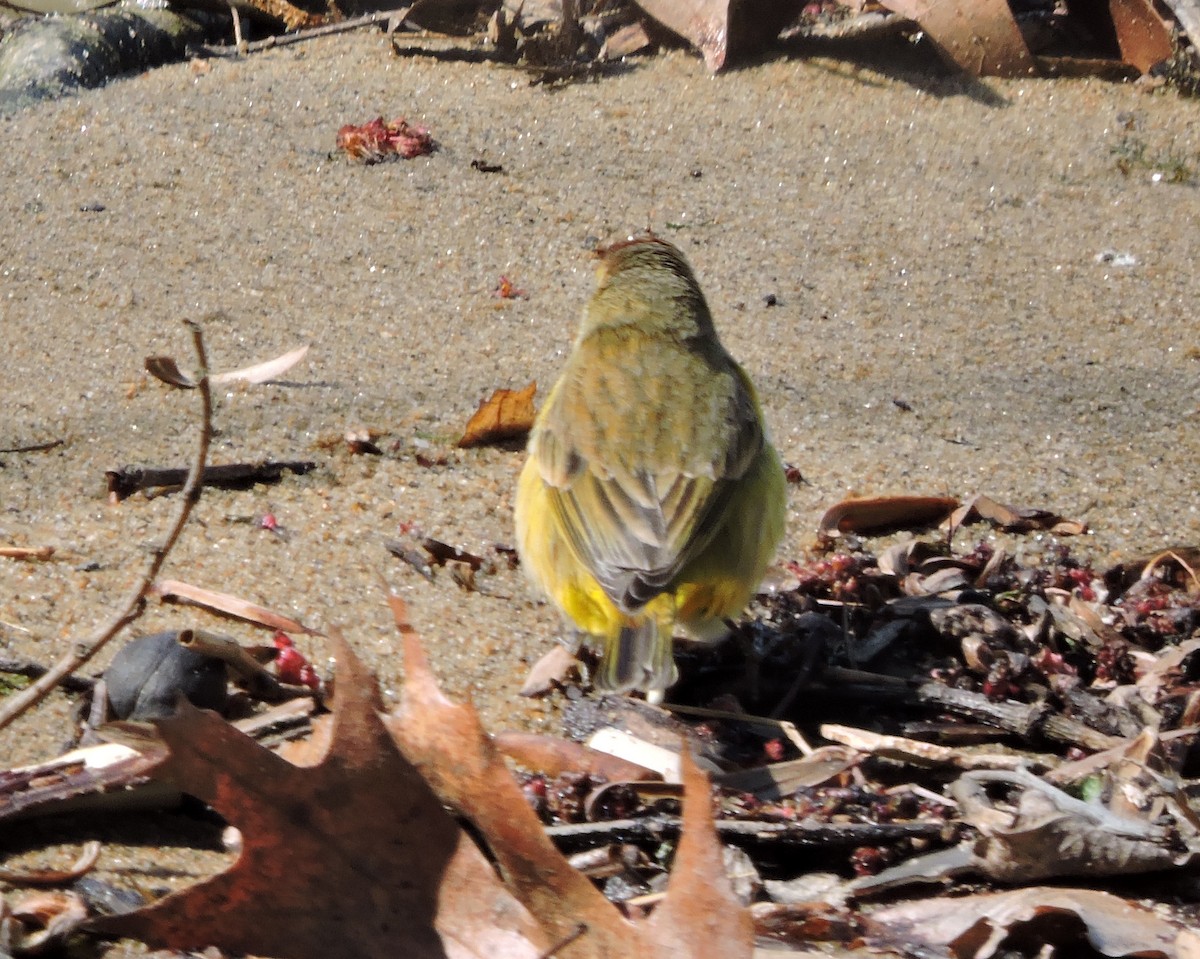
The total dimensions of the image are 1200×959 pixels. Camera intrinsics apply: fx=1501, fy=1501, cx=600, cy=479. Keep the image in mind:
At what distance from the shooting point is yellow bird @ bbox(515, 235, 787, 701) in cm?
381

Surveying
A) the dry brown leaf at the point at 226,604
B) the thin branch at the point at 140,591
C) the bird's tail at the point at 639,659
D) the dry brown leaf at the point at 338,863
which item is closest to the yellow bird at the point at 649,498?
the bird's tail at the point at 639,659

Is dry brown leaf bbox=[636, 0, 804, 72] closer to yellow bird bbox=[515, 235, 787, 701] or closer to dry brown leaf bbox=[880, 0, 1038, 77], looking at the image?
dry brown leaf bbox=[880, 0, 1038, 77]

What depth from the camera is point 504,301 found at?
6168mm

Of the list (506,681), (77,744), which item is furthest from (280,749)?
(506,681)

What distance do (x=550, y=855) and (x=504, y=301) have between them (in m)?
3.80

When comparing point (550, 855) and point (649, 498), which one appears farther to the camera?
point (649, 498)

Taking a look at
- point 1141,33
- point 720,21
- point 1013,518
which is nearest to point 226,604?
point 1013,518

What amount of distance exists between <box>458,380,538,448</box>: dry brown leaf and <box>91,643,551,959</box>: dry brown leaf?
2.50 metres

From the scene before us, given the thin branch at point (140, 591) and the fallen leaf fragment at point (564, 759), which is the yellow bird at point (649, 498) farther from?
the thin branch at point (140, 591)

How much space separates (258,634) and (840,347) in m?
2.88

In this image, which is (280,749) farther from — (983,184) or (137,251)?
(983,184)

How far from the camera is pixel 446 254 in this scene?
6.46 metres

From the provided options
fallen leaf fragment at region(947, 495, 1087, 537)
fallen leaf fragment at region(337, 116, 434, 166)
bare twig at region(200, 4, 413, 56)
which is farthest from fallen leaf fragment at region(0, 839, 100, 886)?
bare twig at region(200, 4, 413, 56)

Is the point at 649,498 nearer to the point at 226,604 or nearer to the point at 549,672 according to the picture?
the point at 549,672
